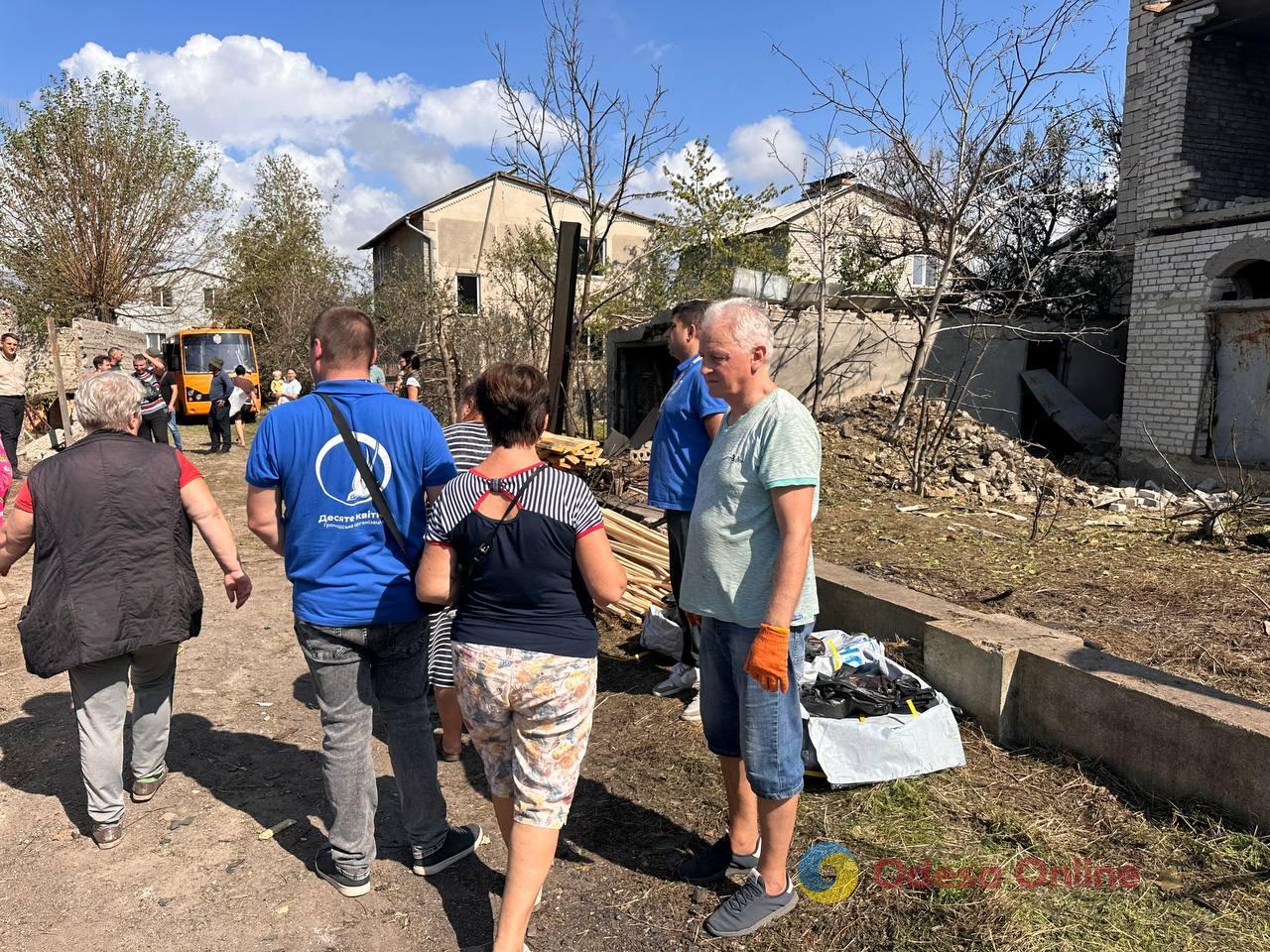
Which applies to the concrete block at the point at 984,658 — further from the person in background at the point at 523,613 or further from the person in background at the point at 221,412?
the person in background at the point at 221,412

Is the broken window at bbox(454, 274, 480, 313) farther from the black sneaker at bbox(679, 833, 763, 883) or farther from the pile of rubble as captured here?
the black sneaker at bbox(679, 833, 763, 883)

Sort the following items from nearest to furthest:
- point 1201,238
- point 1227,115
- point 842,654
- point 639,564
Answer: point 842,654
point 639,564
point 1201,238
point 1227,115

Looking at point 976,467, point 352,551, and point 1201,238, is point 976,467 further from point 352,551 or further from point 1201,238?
point 352,551

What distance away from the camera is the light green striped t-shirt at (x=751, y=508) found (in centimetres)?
240

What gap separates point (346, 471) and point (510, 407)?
0.64 m

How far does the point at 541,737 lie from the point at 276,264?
3052cm

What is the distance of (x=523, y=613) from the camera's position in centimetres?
237

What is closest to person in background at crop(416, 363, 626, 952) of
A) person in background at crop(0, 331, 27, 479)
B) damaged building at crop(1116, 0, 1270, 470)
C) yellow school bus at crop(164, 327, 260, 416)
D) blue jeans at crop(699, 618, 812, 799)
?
blue jeans at crop(699, 618, 812, 799)

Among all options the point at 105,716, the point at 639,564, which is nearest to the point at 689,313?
the point at 639,564

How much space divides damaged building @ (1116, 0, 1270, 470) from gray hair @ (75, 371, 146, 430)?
1143 centimetres

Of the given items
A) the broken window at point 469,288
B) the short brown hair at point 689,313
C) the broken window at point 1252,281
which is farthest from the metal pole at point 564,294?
the broken window at point 469,288

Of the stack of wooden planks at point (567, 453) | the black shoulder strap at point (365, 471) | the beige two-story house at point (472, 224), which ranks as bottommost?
the stack of wooden planks at point (567, 453)

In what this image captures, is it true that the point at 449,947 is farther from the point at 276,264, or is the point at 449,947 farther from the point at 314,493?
the point at 276,264

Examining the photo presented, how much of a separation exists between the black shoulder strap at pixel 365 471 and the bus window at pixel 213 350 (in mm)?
21874
